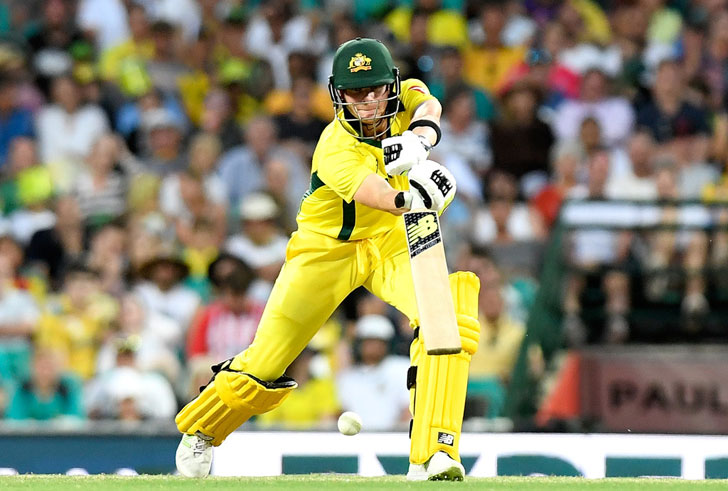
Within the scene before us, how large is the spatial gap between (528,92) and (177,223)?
2905 millimetres

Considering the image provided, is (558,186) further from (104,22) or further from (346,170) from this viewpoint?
(346,170)

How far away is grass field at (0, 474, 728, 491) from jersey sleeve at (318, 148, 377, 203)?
1.17 m

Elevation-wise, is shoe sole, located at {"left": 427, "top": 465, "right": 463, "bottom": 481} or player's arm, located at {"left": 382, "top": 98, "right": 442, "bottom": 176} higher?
player's arm, located at {"left": 382, "top": 98, "right": 442, "bottom": 176}

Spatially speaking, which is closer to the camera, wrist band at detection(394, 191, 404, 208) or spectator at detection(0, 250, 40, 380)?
wrist band at detection(394, 191, 404, 208)

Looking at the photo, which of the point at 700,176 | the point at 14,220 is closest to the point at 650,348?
the point at 700,176

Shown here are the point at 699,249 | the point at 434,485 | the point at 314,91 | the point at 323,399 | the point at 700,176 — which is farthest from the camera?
the point at 314,91

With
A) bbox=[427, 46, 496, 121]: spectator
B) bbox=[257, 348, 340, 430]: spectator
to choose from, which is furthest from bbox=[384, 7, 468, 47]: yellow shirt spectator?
bbox=[257, 348, 340, 430]: spectator

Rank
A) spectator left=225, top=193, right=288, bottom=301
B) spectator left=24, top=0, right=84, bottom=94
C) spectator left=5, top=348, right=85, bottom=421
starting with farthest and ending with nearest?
spectator left=24, top=0, right=84, bottom=94, spectator left=225, top=193, right=288, bottom=301, spectator left=5, top=348, right=85, bottom=421

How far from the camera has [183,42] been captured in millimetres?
12586

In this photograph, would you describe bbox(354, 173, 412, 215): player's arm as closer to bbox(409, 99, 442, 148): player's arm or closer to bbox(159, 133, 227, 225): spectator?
bbox(409, 99, 442, 148): player's arm

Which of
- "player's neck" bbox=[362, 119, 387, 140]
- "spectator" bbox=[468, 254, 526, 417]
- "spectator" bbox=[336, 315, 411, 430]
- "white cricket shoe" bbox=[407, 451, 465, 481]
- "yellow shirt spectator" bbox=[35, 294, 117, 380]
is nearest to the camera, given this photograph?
"white cricket shoe" bbox=[407, 451, 465, 481]

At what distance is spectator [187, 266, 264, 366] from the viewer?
32.3 ft

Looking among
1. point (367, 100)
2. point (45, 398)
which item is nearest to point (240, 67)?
point (45, 398)

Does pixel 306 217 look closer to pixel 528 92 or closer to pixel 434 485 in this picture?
pixel 434 485
